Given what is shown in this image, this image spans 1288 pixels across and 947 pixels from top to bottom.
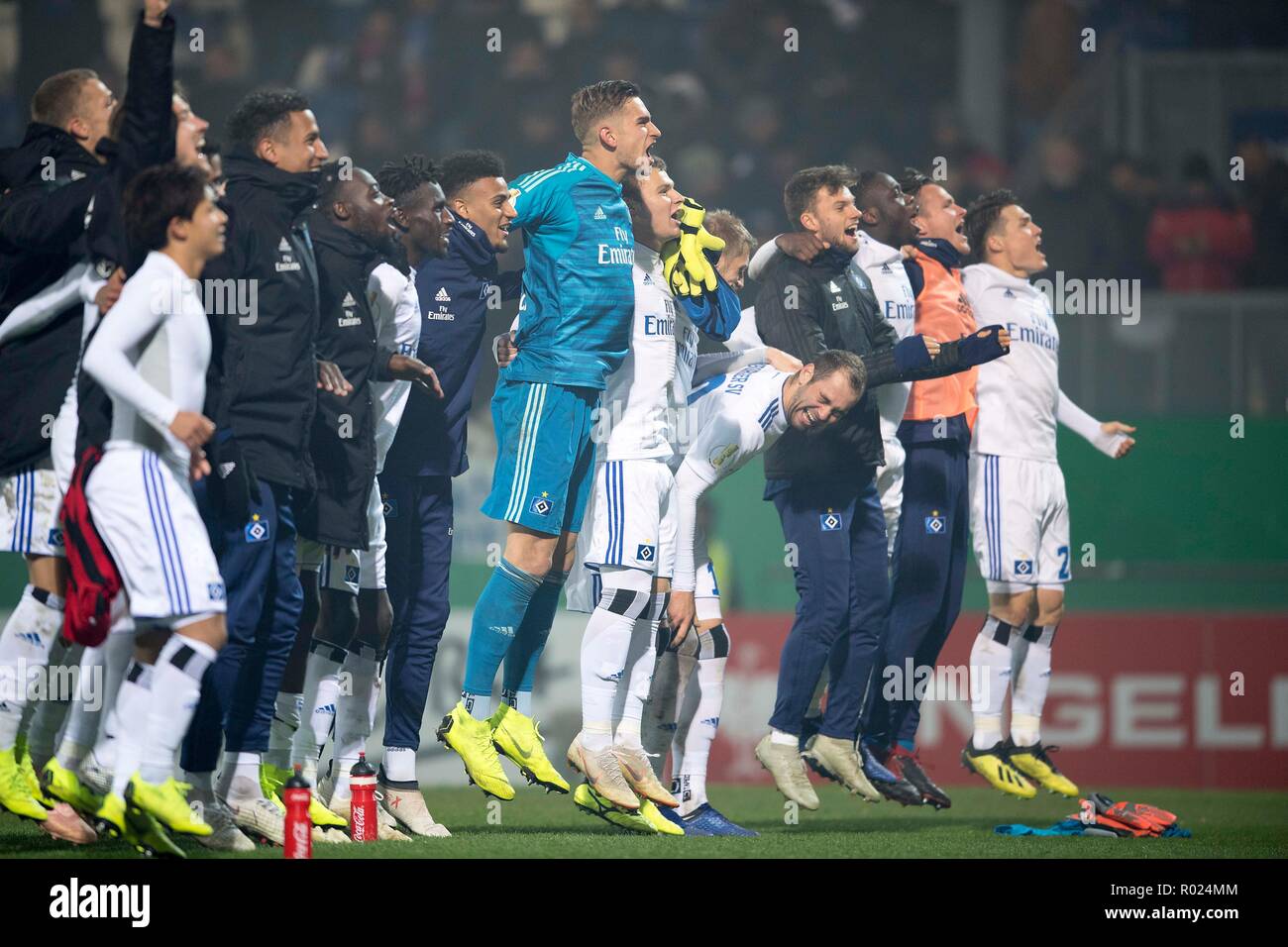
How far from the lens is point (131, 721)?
512cm

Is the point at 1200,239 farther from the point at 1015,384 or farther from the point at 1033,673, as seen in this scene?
the point at 1033,673

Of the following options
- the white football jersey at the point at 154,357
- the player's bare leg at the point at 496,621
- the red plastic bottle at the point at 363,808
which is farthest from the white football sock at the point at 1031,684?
the white football jersey at the point at 154,357

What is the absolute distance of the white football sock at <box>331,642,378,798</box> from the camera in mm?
6863

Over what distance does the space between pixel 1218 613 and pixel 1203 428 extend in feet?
3.79

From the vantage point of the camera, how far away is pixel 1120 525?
11.2 m

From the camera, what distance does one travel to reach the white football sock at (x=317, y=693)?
666 cm

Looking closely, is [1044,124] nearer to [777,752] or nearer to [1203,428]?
[1203,428]

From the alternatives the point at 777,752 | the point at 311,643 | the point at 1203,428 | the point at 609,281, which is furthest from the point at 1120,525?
the point at 311,643

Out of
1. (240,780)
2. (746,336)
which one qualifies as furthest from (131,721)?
(746,336)

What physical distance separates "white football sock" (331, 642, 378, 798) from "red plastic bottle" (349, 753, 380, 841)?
507 mm

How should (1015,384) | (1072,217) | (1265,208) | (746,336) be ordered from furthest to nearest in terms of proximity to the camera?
(1265,208), (1072,217), (1015,384), (746,336)

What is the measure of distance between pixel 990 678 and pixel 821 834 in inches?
71.2

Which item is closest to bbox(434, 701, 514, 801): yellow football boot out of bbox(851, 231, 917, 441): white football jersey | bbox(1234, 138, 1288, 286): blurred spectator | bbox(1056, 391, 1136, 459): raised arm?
bbox(851, 231, 917, 441): white football jersey

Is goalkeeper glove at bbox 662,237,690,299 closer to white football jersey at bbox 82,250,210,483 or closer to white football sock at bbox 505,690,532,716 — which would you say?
white football sock at bbox 505,690,532,716
